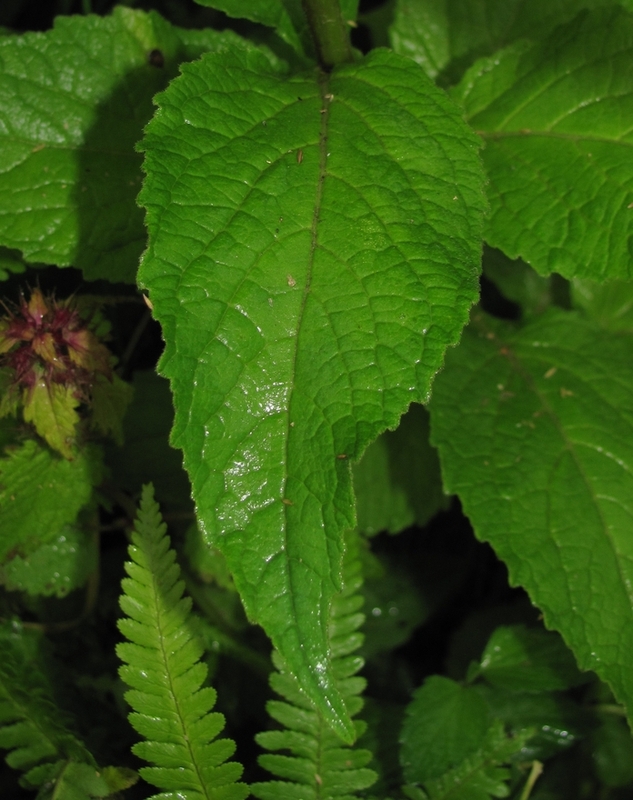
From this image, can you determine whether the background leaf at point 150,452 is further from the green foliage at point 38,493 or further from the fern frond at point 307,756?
the fern frond at point 307,756

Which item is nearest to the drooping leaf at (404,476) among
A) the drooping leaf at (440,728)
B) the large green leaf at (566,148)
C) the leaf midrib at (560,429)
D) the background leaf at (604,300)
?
the leaf midrib at (560,429)

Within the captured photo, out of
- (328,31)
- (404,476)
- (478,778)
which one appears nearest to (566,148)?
(328,31)

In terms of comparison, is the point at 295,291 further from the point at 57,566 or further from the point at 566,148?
the point at 57,566

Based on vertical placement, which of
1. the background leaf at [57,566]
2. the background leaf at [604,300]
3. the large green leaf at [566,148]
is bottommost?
the background leaf at [57,566]

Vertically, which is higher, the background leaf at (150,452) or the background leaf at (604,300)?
the background leaf at (604,300)

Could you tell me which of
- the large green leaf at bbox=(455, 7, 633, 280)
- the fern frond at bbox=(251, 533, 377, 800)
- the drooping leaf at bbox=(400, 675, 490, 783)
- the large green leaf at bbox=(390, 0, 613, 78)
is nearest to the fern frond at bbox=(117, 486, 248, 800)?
the fern frond at bbox=(251, 533, 377, 800)

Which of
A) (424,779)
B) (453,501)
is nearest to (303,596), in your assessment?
(424,779)
